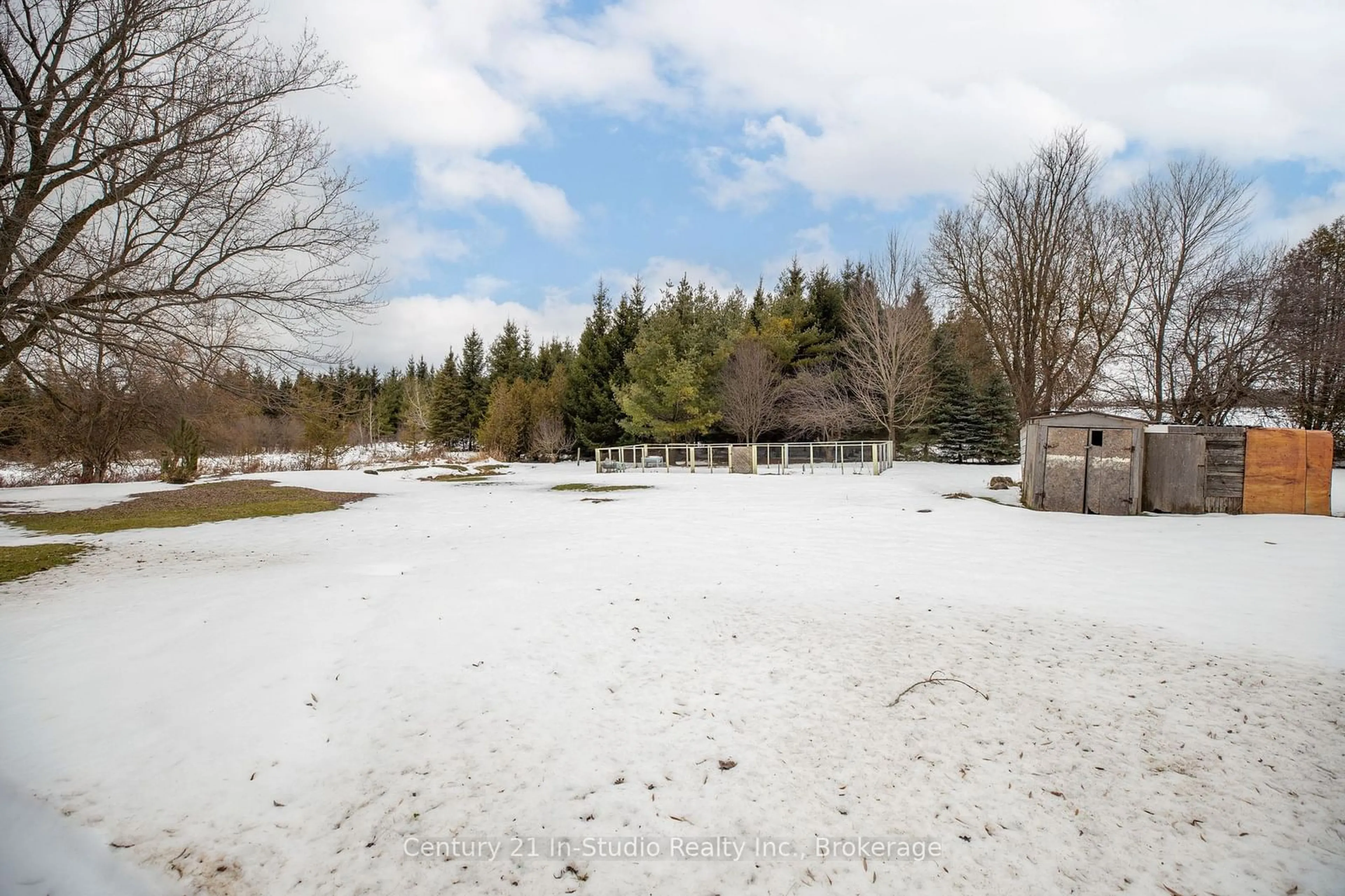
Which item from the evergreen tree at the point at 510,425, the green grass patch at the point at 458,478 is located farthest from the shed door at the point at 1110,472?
the evergreen tree at the point at 510,425

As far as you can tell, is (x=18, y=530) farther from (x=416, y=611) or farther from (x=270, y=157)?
(x=416, y=611)

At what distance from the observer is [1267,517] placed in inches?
398

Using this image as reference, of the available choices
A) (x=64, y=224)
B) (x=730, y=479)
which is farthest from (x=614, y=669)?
(x=730, y=479)

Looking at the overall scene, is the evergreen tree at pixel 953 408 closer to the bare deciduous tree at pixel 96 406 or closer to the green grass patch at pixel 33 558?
the bare deciduous tree at pixel 96 406

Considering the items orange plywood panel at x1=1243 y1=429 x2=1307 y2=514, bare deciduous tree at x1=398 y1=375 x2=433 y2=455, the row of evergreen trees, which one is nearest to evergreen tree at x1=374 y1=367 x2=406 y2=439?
bare deciduous tree at x1=398 y1=375 x2=433 y2=455

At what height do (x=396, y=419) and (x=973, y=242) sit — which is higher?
(x=973, y=242)

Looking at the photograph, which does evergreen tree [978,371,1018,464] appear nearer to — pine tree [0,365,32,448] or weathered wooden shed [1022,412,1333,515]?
weathered wooden shed [1022,412,1333,515]

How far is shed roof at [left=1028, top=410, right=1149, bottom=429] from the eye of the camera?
1118cm

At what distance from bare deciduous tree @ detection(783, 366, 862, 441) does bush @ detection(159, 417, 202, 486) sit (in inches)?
992

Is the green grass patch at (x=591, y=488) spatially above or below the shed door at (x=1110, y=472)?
below

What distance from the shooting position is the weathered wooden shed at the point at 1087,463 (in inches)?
443

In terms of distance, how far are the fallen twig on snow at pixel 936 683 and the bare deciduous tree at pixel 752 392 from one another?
25.6m

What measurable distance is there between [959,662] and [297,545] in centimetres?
907

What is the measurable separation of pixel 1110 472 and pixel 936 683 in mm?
10403
